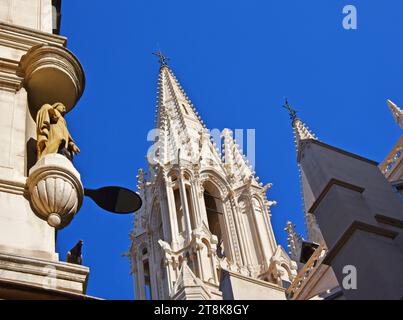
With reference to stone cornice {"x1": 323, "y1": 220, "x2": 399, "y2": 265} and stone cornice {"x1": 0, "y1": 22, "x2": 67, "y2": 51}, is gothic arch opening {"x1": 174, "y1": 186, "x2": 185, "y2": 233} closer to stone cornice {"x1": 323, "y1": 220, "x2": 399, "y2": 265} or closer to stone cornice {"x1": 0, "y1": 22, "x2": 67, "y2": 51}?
stone cornice {"x1": 323, "y1": 220, "x2": 399, "y2": 265}

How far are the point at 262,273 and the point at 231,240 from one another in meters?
2.82

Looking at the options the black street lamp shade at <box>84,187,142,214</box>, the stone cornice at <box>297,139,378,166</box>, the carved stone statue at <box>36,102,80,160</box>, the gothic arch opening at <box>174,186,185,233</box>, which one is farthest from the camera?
the gothic arch opening at <box>174,186,185,233</box>

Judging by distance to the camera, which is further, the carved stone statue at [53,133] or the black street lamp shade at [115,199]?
the black street lamp shade at [115,199]

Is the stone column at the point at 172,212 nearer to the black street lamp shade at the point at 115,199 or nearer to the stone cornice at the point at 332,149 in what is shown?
the stone cornice at the point at 332,149

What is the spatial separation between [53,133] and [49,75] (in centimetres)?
91

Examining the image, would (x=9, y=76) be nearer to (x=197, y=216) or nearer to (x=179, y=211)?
(x=197, y=216)

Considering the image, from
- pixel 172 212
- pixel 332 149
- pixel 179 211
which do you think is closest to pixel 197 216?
pixel 172 212

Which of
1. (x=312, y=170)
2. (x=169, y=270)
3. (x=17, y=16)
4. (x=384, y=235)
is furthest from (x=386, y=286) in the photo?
(x=169, y=270)

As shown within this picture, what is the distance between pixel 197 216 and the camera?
3875cm

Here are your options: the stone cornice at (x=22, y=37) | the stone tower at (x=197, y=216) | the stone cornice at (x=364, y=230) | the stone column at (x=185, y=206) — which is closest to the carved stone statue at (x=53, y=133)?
the stone cornice at (x=22, y=37)

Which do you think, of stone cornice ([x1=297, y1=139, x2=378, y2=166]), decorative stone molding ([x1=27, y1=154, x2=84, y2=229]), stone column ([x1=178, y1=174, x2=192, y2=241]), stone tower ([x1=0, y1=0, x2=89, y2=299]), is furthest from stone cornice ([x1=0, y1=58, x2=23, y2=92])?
stone column ([x1=178, y1=174, x2=192, y2=241])

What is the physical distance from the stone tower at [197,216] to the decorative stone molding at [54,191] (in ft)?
87.1

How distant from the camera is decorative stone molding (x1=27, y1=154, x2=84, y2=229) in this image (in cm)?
743

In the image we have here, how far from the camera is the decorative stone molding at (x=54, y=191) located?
743cm
